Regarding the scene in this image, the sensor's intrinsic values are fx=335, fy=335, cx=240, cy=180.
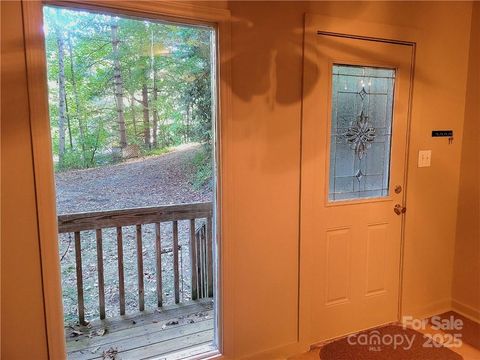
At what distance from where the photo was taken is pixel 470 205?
2.54m

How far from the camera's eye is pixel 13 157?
1.43 metres

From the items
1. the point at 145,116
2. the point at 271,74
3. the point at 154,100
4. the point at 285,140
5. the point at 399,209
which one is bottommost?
the point at 399,209

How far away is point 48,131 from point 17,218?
1.32 feet

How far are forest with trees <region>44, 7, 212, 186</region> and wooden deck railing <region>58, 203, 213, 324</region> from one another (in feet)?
1.58

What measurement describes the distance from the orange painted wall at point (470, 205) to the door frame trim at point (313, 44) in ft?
1.84

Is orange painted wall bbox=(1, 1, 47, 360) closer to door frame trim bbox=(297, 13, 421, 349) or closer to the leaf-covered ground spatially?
the leaf-covered ground

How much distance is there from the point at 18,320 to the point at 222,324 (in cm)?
101

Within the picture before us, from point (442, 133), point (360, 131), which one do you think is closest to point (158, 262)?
point (360, 131)

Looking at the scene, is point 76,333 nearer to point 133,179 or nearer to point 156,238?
point 156,238

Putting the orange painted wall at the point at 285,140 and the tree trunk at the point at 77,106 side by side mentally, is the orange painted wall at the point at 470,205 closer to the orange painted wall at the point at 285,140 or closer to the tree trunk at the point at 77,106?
the orange painted wall at the point at 285,140

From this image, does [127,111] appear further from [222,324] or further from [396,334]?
[396,334]

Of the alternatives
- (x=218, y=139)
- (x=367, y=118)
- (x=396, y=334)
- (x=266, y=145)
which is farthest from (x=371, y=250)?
(x=218, y=139)

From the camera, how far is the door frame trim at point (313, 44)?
1941 mm

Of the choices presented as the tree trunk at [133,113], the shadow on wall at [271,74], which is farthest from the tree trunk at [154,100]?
the shadow on wall at [271,74]
